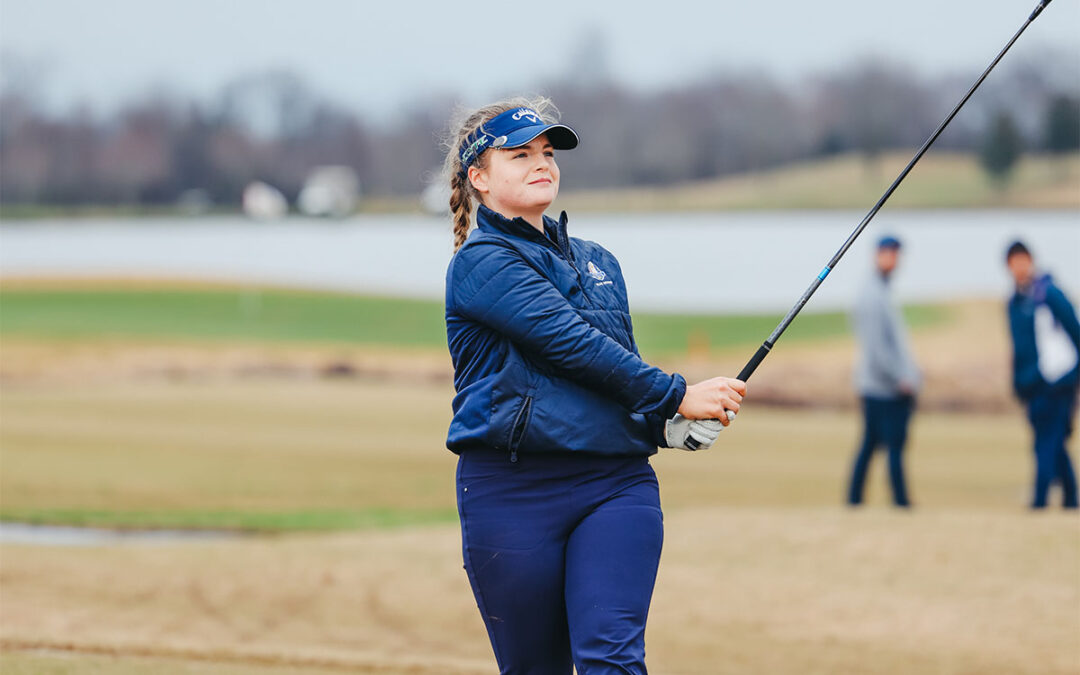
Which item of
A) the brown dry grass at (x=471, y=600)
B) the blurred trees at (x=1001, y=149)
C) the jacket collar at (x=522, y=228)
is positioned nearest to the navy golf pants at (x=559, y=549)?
the jacket collar at (x=522, y=228)

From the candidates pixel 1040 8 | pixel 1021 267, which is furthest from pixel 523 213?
pixel 1021 267

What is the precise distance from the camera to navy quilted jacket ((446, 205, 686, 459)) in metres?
3.30

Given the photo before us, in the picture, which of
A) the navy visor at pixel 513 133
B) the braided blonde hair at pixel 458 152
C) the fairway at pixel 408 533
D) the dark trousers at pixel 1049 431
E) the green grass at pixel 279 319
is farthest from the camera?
the green grass at pixel 279 319

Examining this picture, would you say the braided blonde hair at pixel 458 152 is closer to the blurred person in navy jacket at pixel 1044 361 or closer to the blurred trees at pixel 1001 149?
the blurred person in navy jacket at pixel 1044 361

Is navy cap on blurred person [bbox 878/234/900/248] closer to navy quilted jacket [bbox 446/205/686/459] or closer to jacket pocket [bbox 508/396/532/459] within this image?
navy quilted jacket [bbox 446/205/686/459]

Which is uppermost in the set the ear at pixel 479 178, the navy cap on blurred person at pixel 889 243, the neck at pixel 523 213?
the ear at pixel 479 178

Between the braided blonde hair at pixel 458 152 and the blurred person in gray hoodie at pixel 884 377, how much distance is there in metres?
5.93

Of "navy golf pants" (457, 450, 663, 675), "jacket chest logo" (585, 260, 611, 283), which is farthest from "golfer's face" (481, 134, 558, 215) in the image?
"navy golf pants" (457, 450, 663, 675)

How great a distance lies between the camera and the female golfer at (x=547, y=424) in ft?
10.9

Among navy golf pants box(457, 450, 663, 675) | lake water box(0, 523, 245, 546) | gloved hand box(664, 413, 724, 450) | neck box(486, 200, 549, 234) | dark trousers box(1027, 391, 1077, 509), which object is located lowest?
lake water box(0, 523, 245, 546)

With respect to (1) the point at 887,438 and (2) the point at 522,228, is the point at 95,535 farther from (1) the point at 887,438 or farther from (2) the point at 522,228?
(2) the point at 522,228

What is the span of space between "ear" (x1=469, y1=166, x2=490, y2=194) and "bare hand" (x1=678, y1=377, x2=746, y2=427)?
76 centimetres

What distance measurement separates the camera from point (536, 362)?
3359 millimetres

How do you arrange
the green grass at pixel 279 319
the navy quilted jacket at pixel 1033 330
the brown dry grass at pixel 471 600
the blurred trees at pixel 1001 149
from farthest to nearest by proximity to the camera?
the blurred trees at pixel 1001 149
the green grass at pixel 279 319
the navy quilted jacket at pixel 1033 330
the brown dry grass at pixel 471 600
